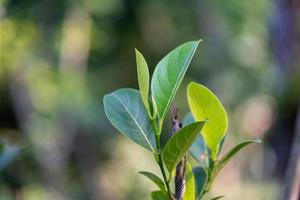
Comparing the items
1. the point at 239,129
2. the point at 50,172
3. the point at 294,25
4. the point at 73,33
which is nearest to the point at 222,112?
the point at 294,25

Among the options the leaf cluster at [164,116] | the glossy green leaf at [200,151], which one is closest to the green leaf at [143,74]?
the leaf cluster at [164,116]

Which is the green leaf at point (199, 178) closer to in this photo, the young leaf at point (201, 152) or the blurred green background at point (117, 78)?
the young leaf at point (201, 152)

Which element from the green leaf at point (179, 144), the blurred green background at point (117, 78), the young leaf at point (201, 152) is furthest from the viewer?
the blurred green background at point (117, 78)

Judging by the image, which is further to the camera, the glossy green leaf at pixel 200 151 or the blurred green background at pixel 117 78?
the blurred green background at pixel 117 78

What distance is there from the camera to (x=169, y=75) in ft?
1.84

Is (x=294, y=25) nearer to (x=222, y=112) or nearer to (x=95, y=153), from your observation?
(x=222, y=112)

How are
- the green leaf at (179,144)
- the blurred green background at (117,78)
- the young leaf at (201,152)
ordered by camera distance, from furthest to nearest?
the blurred green background at (117,78) < the young leaf at (201,152) < the green leaf at (179,144)

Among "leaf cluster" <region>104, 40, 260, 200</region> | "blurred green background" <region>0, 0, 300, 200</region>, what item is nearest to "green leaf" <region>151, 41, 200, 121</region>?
"leaf cluster" <region>104, 40, 260, 200</region>

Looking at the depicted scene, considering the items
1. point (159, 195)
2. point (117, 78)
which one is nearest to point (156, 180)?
point (159, 195)

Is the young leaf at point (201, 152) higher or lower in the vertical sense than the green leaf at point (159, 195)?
higher

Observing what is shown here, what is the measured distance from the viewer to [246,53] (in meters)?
6.96

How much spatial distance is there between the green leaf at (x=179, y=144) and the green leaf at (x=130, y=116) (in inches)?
0.7

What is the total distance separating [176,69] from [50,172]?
4382 millimetres

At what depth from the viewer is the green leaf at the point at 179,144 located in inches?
20.4
